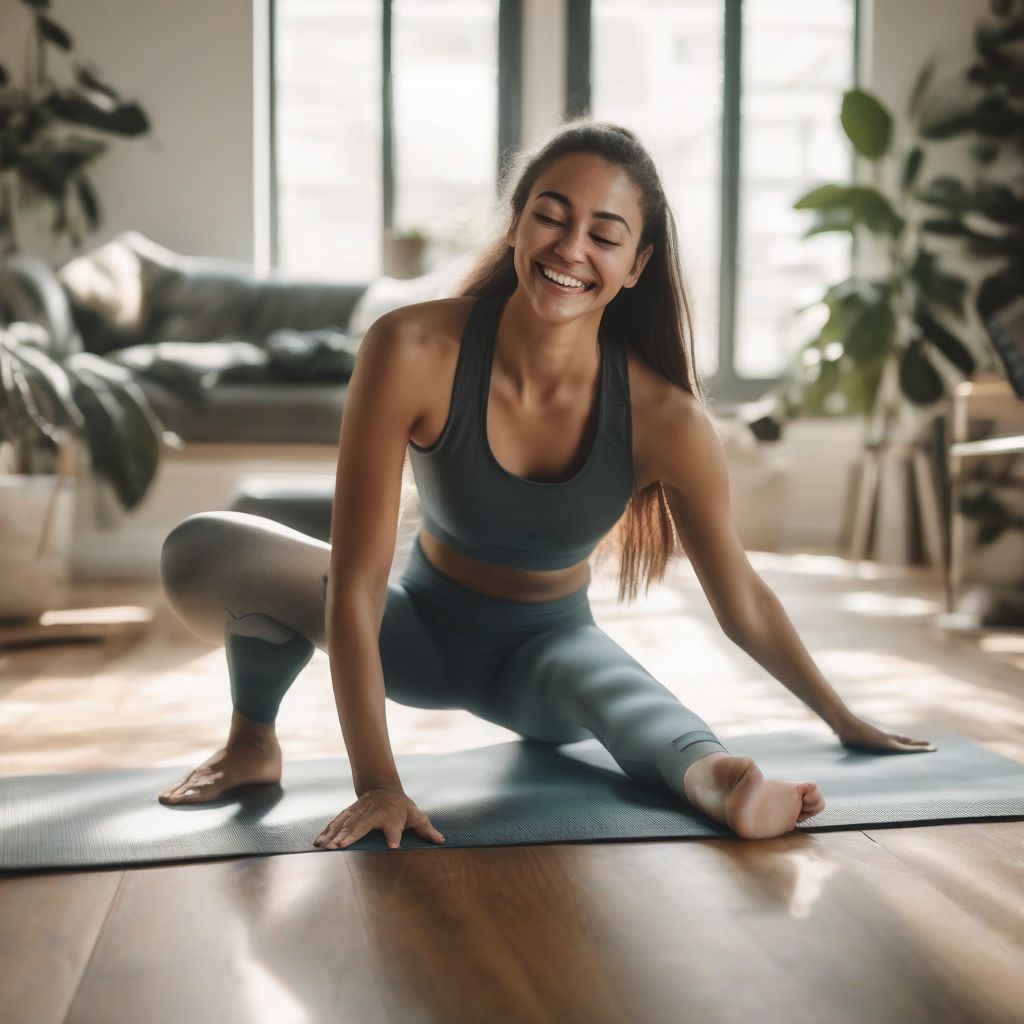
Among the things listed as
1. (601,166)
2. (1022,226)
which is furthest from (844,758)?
(1022,226)

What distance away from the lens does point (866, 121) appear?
471 cm

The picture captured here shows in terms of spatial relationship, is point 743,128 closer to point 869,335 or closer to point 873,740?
point 869,335

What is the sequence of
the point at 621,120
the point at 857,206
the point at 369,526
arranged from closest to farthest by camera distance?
the point at 369,526
the point at 857,206
the point at 621,120

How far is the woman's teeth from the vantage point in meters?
1.46

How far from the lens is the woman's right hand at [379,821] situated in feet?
4.33

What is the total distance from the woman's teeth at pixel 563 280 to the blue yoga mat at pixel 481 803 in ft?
2.00

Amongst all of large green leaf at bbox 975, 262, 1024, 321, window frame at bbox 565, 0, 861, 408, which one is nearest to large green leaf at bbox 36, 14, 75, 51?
window frame at bbox 565, 0, 861, 408

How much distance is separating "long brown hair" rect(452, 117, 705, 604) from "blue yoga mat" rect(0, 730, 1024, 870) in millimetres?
292

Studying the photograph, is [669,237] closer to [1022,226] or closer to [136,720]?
→ [136,720]

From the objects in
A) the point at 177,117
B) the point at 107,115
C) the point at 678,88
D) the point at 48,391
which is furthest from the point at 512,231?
the point at 678,88

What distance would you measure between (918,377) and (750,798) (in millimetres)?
3531

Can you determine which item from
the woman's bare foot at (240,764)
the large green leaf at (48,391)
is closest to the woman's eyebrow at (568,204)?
the woman's bare foot at (240,764)

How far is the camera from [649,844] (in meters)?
1.37

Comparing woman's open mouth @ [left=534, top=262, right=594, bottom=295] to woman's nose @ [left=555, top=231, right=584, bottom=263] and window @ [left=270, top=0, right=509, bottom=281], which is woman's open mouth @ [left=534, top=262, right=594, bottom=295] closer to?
woman's nose @ [left=555, top=231, right=584, bottom=263]
